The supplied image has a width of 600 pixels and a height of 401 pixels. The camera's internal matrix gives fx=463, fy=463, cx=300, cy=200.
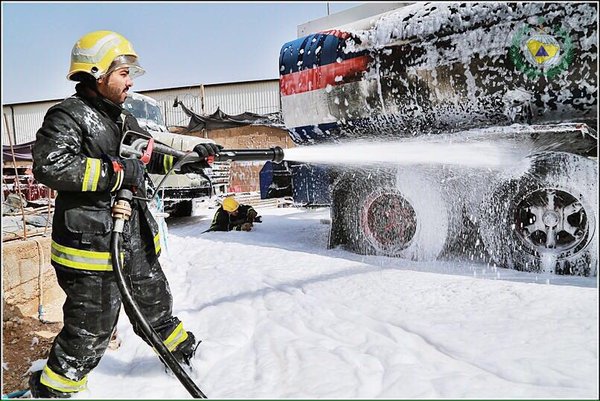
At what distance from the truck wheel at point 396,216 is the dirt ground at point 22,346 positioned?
3.05 meters

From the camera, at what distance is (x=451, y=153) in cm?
432

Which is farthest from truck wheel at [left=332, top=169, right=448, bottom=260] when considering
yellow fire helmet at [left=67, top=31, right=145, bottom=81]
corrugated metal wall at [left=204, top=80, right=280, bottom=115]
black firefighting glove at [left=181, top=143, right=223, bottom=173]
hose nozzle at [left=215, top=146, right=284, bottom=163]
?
corrugated metal wall at [left=204, top=80, right=280, bottom=115]

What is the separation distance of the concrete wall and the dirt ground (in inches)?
4.6

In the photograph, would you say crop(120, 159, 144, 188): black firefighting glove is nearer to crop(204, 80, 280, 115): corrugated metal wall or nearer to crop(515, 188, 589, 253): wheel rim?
crop(515, 188, 589, 253): wheel rim

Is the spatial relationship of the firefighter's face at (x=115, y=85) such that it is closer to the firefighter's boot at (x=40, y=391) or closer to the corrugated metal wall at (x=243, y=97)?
the firefighter's boot at (x=40, y=391)

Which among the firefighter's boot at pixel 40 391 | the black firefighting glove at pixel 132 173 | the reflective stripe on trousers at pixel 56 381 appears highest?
the black firefighting glove at pixel 132 173

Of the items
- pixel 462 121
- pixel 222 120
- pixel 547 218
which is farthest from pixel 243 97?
pixel 547 218

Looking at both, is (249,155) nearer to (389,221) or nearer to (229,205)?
(389,221)

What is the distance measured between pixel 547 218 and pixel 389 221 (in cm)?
155

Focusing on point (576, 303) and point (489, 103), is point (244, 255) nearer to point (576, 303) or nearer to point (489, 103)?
point (489, 103)

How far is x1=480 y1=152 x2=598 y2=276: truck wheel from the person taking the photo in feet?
12.1

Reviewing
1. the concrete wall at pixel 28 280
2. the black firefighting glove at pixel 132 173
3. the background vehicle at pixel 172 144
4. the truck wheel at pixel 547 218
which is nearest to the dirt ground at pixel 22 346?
the concrete wall at pixel 28 280

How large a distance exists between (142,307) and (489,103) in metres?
3.18

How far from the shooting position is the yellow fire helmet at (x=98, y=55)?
7.98 feet
